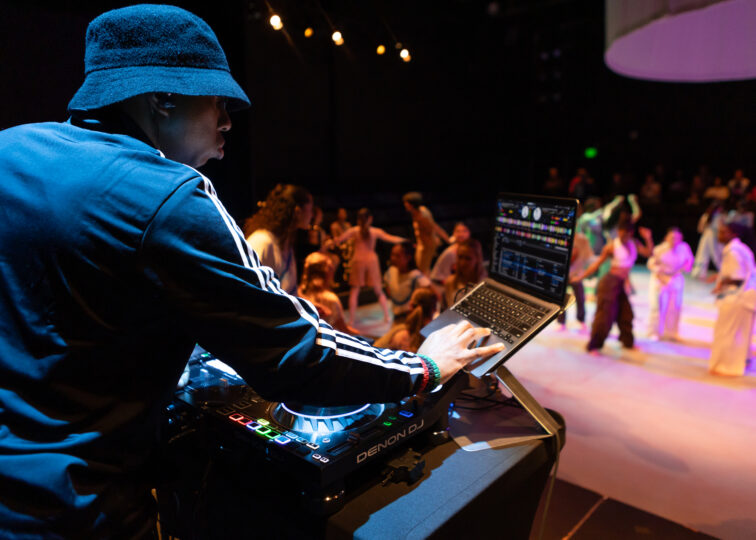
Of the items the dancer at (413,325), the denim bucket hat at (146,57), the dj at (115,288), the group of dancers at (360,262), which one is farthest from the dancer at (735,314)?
the denim bucket hat at (146,57)

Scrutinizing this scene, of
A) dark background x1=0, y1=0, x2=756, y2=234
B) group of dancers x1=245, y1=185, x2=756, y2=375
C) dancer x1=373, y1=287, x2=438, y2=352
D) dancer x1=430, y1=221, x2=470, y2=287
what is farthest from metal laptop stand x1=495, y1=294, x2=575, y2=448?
dancer x1=430, y1=221, x2=470, y2=287

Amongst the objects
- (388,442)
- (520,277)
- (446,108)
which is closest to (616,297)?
(520,277)

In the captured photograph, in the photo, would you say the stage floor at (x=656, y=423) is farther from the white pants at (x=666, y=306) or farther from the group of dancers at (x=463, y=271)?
the group of dancers at (x=463, y=271)

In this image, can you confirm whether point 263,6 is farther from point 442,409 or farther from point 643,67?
point 442,409

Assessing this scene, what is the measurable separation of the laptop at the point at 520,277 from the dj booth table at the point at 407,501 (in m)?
0.21

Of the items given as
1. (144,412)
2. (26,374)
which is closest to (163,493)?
(144,412)

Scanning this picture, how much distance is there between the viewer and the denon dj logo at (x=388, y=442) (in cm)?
96

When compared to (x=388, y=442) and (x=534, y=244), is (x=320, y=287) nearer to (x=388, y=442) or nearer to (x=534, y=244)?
(x=534, y=244)

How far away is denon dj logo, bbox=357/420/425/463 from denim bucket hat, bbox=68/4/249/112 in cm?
69

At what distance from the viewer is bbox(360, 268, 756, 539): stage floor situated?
261 cm

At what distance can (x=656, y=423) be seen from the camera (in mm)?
3510

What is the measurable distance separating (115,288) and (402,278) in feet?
12.6

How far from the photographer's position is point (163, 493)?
4.09 feet

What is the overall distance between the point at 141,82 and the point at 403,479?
2.82 feet
